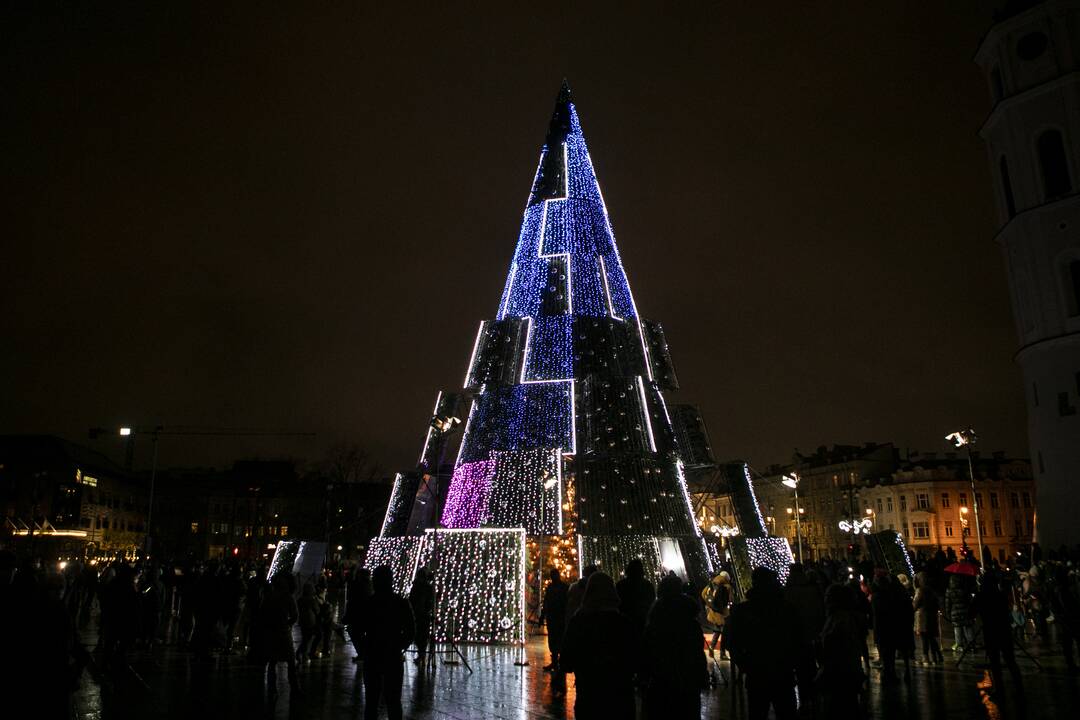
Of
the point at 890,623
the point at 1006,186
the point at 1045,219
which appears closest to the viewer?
the point at 890,623

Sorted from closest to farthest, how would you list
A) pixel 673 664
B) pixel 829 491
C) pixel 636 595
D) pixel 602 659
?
pixel 602 659
pixel 673 664
pixel 636 595
pixel 829 491

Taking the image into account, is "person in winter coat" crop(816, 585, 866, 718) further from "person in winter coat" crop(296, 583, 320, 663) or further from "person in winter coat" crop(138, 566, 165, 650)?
"person in winter coat" crop(138, 566, 165, 650)

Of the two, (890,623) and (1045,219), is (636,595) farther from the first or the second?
(1045,219)

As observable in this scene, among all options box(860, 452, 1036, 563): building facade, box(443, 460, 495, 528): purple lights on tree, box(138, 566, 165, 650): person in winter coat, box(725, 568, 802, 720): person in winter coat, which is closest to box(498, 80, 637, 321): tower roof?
box(443, 460, 495, 528): purple lights on tree

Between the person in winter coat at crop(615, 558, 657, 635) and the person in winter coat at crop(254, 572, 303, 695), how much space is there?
4468mm

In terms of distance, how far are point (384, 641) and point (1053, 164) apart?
3263cm

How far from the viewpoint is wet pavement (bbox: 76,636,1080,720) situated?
9.45 meters

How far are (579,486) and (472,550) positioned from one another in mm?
3046

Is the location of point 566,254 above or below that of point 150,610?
above

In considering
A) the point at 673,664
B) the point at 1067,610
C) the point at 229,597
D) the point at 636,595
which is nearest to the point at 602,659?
the point at 673,664

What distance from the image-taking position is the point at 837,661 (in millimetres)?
6750

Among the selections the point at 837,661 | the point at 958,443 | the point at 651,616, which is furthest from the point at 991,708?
the point at 958,443

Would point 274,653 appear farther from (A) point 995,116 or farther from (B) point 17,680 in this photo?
(A) point 995,116

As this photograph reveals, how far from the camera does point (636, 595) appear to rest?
10.0m
